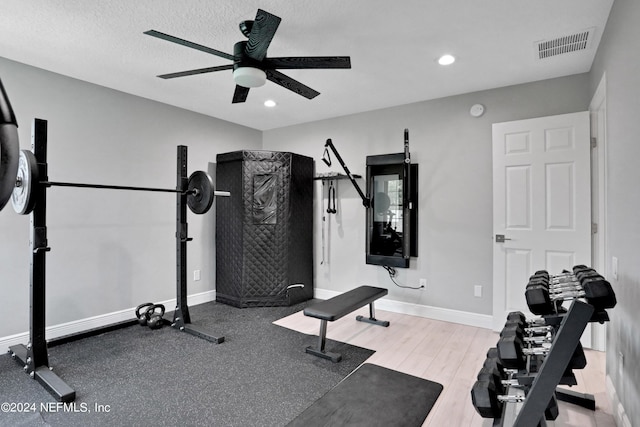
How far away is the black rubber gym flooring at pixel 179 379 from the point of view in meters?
1.99

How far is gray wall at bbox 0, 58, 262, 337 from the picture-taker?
9.64 ft

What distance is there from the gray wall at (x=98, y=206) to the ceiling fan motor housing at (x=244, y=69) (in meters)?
2.08

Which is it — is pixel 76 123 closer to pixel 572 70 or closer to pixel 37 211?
pixel 37 211

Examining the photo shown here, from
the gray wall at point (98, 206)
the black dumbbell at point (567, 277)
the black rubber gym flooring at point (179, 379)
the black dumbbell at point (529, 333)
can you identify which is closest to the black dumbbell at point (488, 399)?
the black dumbbell at point (529, 333)

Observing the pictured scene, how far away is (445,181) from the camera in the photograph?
3.69 metres

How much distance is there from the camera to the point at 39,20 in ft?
7.36

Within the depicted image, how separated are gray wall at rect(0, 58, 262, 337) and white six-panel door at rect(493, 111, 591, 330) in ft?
11.7

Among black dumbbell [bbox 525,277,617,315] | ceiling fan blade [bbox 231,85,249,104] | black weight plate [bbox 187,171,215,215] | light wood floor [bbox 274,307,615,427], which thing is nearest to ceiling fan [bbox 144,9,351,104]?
ceiling fan blade [bbox 231,85,249,104]

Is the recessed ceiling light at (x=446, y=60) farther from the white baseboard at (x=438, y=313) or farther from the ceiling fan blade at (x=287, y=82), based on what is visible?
the white baseboard at (x=438, y=313)

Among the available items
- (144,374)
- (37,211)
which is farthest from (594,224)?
(37,211)

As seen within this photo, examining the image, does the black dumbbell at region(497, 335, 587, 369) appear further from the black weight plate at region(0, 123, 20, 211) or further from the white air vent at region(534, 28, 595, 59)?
the white air vent at region(534, 28, 595, 59)

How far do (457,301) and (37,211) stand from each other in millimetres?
3922

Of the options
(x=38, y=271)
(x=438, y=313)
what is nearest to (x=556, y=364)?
(x=438, y=313)

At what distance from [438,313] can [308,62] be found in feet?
9.85
